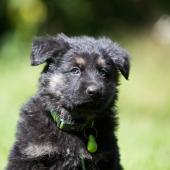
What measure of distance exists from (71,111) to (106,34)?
29.9 ft

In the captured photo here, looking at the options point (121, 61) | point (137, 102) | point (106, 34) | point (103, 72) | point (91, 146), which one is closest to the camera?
point (91, 146)

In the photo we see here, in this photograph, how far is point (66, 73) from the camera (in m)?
7.09

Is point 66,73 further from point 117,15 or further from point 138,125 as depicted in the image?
point 117,15

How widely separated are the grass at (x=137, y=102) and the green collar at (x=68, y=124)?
155cm

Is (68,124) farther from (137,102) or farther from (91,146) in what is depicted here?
(137,102)

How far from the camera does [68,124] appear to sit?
7004 mm

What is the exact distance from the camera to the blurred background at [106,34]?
1270 cm

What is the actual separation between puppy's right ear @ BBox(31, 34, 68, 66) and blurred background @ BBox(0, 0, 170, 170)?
4.59 meters

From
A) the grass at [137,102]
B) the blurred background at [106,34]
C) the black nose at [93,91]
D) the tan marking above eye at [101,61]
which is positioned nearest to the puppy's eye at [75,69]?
the tan marking above eye at [101,61]

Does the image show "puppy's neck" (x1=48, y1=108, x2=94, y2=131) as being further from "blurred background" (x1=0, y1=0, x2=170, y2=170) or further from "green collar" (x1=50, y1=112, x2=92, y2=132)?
"blurred background" (x1=0, y1=0, x2=170, y2=170)

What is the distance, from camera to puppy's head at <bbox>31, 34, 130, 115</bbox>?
6.85 meters

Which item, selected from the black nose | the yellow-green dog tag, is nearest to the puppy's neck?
the yellow-green dog tag

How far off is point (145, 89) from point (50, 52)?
621 centimetres

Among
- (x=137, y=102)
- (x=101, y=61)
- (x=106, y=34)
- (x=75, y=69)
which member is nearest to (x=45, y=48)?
(x=75, y=69)
